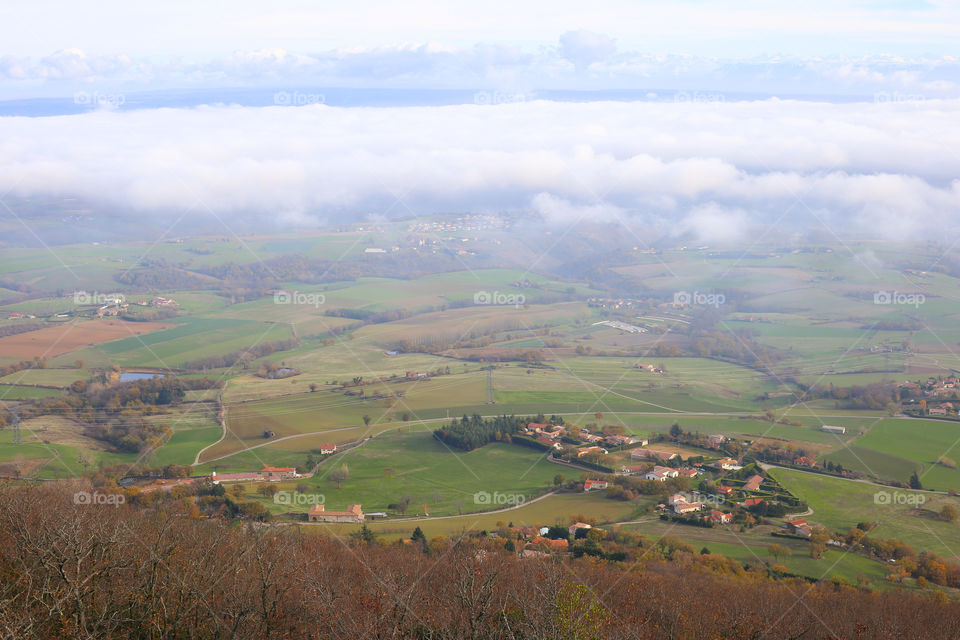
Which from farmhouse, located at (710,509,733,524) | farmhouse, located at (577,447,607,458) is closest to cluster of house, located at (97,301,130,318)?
farmhouse, located at (577,447,607,458)

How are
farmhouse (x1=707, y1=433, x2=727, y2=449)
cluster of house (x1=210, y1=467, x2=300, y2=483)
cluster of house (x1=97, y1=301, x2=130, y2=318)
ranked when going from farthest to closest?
cluster of house (x1=97, y1=301, x2=130, y2=318), farmhouse (x1=707, y1=433, x2=727, y2=449), cluster of house (x1=210, y1=467, x2=300, y2=483)

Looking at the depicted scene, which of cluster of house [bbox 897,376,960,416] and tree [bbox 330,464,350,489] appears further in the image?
cluster of house [bbox 897,376,960,416]

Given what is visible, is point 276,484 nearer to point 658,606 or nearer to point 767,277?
point 658,606

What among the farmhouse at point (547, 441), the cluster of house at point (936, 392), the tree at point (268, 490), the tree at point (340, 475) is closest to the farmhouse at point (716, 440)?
the farmhouse at point (547, 441)

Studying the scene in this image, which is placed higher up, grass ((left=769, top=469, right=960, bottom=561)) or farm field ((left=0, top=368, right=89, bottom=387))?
farm field ((left=0, top=368, right=89, bottom=387))

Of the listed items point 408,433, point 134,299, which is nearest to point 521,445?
point 408,433

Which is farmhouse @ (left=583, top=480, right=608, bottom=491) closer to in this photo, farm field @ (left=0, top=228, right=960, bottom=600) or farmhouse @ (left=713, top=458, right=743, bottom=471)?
farm field @ (left=0, top=228, right=960, bottom=600)
